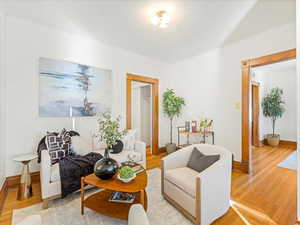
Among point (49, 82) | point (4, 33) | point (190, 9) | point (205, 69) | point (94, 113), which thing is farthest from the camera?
point (205, 69)

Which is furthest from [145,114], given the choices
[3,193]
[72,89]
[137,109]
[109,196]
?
[3,193]

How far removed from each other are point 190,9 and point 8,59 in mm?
3061

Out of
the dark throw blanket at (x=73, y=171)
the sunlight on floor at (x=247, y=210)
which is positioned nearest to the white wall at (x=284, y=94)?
the sunlight on floor at (x=247, y=210)

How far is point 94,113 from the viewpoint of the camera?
11.1ft

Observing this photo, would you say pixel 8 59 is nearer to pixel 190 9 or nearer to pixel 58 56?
pixel 58 56

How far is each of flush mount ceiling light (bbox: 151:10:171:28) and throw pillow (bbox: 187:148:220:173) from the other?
2134 mm

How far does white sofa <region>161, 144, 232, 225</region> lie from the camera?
1.57 meters

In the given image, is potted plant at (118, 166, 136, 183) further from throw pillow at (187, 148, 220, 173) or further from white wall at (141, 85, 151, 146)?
white wall at (141, 85, 151, 146)

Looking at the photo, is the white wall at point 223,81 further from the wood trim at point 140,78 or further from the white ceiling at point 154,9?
the wood trim at point 140,78

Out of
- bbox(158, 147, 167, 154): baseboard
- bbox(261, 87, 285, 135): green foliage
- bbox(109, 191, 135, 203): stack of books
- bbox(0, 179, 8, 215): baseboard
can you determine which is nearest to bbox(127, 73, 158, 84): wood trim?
bbox(158, 147, 167, 154): baseboard

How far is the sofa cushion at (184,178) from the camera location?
5.63 ft

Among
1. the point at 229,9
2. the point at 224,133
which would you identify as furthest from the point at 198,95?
the point at 229,9

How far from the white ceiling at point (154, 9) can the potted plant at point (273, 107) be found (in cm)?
358

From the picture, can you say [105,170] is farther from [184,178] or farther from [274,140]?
[274,140]
